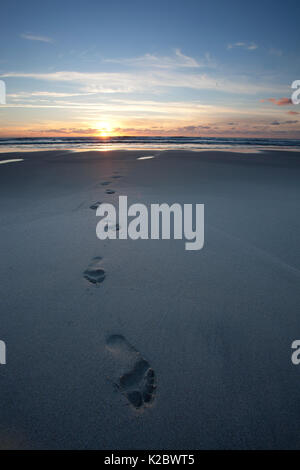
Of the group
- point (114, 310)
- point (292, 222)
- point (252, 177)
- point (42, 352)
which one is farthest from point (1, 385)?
point (252, 177)

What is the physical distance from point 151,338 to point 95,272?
873 mm

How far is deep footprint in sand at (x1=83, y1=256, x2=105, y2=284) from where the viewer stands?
2084 mm

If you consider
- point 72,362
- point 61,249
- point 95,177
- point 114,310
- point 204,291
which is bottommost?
point 72,362

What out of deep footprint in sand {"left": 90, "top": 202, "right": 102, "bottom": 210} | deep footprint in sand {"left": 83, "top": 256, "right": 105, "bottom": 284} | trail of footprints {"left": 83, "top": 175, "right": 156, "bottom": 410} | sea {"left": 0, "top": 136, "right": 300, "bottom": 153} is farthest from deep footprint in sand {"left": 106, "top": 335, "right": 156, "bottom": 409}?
sea {"left": 0, "top": 136, "right": 300, "bottom": 153}

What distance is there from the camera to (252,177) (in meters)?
6.04

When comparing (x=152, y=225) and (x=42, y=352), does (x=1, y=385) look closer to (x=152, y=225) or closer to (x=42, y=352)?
(x=42, y=352)

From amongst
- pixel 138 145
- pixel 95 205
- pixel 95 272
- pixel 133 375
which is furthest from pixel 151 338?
pixel 138 145

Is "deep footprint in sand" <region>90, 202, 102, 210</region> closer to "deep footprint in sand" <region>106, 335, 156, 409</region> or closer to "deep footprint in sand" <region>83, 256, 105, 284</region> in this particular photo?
"deep footprint in sand" <region>83, 256, 105, 284</region>

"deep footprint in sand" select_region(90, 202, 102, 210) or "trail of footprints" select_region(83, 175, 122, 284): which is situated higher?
"deep footprint in sand" select_region(90, 202, 102, 210)

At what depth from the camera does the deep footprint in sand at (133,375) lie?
1236 millimetres

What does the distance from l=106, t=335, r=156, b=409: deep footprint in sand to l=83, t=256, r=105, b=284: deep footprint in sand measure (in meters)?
0.64

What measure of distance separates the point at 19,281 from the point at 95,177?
4297 mm

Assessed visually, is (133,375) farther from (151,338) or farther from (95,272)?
(95,272)

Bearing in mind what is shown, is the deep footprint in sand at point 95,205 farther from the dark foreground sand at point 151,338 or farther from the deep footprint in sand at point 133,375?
the deep footprint in sand at point 133,375
